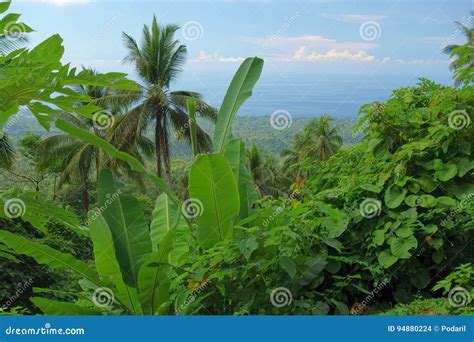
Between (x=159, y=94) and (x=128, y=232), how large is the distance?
22104 millimetres

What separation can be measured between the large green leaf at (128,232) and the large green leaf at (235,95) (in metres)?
0.89

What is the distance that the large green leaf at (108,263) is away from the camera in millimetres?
3672

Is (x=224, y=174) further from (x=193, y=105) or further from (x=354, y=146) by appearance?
(x=354, y=146)

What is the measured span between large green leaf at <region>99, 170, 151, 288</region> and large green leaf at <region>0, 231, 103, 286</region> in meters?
0.21

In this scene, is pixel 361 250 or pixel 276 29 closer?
pixel 361 250

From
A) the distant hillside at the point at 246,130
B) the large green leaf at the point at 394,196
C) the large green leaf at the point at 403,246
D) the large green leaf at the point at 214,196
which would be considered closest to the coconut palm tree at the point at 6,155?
the distant hillside at the point at 246,130

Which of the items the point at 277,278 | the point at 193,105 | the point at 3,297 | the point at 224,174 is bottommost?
the point at 3,297

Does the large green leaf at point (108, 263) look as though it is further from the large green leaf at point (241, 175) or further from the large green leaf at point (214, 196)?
the large green leaf at point (241, 175)

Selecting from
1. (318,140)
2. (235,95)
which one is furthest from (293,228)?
(318,140)

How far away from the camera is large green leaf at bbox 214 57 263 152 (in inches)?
180

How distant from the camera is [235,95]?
4.64 metres

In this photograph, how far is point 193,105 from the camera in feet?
14.8

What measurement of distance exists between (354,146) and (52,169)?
23863 mm

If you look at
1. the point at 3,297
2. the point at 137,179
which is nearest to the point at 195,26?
the point at 3,297
